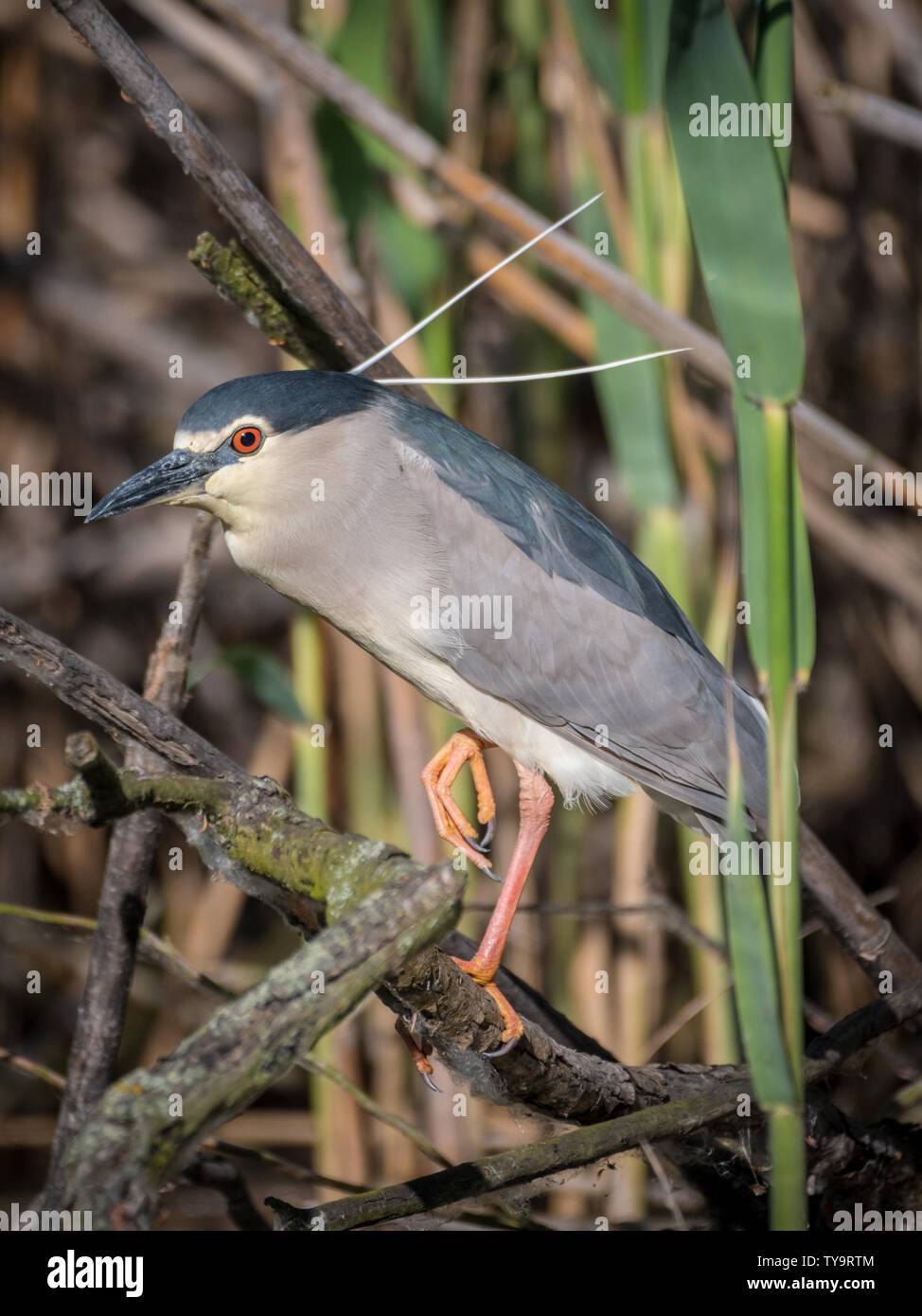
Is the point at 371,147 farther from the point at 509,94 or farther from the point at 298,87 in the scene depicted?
the point at 509,94

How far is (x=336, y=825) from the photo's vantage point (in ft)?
9.02

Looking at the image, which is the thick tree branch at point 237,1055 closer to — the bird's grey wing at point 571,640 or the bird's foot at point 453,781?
the bird's grey wing at point 571,640

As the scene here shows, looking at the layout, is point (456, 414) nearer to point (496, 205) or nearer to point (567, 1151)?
point (496, 205)

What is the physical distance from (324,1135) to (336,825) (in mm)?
691

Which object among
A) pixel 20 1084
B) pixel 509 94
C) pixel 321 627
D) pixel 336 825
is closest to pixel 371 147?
pixel 509 94

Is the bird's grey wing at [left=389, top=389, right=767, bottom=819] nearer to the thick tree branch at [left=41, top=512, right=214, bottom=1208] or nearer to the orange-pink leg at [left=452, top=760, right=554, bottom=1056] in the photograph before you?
the orange-pink leg at [left=452, top=760, right=554, bottom=1056]

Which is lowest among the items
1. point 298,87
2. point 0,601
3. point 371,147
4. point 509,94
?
point 0,601

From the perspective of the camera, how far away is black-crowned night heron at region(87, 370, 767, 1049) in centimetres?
190

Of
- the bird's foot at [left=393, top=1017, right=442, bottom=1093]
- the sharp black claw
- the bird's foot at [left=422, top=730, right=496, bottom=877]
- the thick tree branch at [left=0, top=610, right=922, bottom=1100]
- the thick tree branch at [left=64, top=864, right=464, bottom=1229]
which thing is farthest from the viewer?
the bird's foot at [left=422, top=730, right=496, bottom=877]

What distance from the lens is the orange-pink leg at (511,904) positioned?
155 cm

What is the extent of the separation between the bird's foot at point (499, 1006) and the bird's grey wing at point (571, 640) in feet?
1.48

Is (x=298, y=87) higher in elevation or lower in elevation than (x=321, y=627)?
higher

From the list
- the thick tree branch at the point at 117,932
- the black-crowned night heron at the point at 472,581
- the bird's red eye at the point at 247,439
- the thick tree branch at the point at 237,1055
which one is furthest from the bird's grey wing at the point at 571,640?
the thick tree branch at the point at 237,1055

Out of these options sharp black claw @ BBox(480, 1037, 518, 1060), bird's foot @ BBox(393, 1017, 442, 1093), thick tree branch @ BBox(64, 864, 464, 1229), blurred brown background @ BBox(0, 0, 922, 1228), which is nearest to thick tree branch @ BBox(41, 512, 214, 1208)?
blurred brown background @ BBox(0, 0, 922, 1228)
